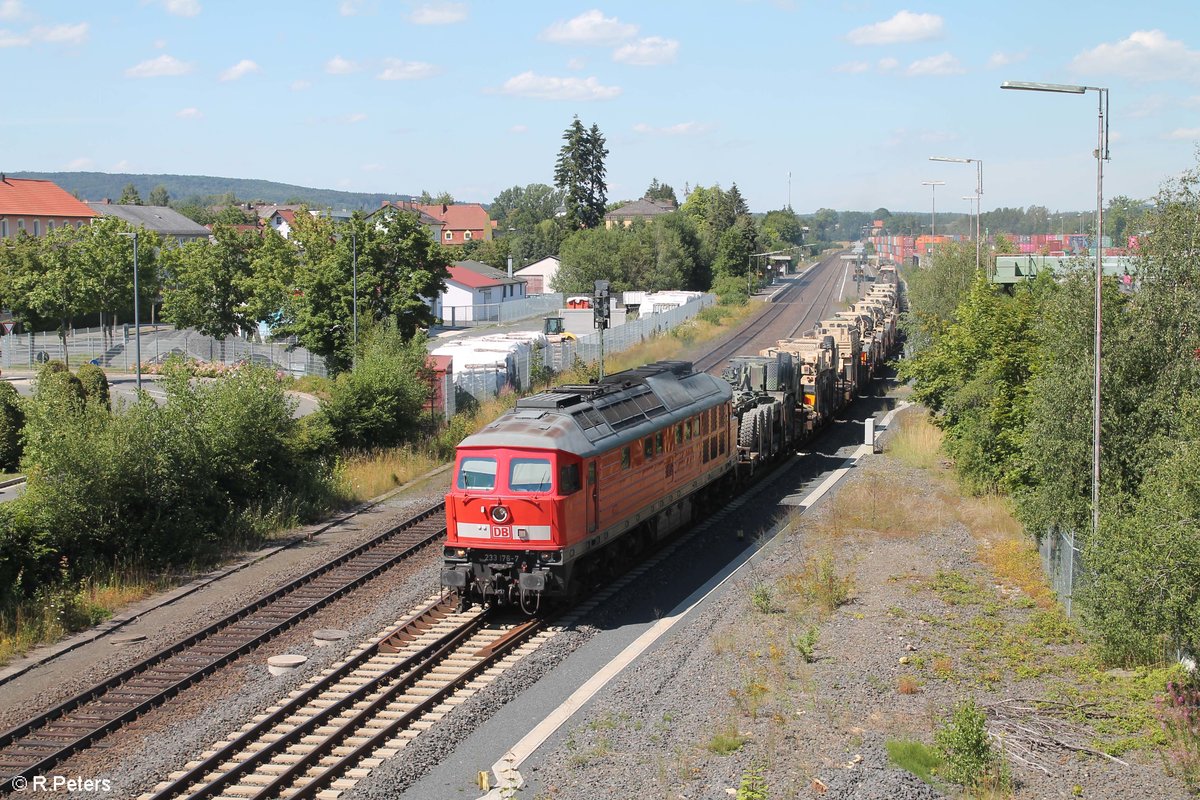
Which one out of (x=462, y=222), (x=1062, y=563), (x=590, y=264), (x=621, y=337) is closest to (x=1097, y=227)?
(x=1062, y=563)

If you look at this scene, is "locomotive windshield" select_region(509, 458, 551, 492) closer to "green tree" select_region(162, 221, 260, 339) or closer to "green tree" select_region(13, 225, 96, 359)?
"green tree" select_region(162, 221, 260, 339)

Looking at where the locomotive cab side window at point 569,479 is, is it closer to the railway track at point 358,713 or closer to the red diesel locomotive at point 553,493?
the red diesel locomotive at point 553,493

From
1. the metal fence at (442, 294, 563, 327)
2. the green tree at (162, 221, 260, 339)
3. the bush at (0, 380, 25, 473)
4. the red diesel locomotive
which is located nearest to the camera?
the red diesel locomotive

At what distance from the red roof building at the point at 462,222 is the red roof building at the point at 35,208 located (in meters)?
62.0

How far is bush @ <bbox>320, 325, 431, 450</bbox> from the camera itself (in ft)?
110

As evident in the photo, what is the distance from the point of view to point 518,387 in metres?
46.2

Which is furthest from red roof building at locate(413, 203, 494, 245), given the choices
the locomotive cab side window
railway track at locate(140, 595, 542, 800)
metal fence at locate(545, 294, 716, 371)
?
railway track at locate(140, 595, 542, 800)

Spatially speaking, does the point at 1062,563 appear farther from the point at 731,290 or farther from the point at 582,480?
the point at 731,290

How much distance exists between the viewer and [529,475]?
1902 cm

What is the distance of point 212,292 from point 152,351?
5573 millimetres

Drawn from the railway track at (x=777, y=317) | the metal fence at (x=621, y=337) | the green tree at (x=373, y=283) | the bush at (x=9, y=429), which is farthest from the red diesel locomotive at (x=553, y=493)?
the railway track at (x=777, y=317)

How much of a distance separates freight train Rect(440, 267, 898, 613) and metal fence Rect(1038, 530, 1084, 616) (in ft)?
24.8

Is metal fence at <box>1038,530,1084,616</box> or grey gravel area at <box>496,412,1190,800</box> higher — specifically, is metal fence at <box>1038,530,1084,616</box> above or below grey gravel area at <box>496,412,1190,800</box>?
above

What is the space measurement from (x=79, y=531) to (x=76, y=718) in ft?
24.6
